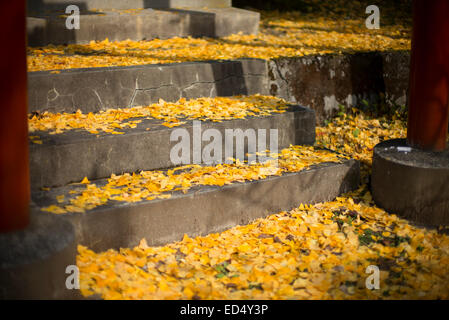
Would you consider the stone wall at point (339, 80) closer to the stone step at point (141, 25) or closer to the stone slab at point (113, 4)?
the stone step at point (141, 25)

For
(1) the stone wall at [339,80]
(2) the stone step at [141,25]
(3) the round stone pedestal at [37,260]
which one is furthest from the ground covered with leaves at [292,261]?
(2) the stone step at [141,25]

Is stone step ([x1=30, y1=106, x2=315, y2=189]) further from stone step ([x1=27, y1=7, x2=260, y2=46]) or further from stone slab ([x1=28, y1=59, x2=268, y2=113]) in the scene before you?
stone step ([x1=27, y1=7, x2=260, y2=46])

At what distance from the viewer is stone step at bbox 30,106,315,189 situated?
3920 mm

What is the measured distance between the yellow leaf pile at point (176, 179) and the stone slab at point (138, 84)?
107cm

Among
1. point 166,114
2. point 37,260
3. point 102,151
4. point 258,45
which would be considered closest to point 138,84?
point 166,114

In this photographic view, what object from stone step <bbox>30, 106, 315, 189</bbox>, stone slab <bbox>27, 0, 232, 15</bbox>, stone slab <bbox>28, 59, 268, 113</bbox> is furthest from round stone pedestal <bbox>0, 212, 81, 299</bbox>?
stone slab <bbox>27, 0, 232, 15</bbox>

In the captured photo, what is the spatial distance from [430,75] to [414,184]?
3.02 ft

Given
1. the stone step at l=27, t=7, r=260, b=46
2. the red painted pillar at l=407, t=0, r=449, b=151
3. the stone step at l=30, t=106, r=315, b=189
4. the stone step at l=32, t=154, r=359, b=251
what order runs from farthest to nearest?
the stone step at l=27, t=7, r=260, b=46
the red painted pillar at l=407, t=0, r=449, b=151
the stone step at l=30, t=106, r=315, b=189
the stone step at l=32, t=154, r=359, b=251

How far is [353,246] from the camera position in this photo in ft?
13.1

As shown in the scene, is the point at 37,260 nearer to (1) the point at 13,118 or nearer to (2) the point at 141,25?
(1) the point at 13,118

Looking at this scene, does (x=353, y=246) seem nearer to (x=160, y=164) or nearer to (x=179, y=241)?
(x=179, y=241)

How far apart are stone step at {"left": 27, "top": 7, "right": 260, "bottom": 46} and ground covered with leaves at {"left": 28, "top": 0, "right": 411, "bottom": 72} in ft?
0.40

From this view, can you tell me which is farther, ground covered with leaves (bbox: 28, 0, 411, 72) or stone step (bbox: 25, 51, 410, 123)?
ground covered with leaves (bbox: 28, 0, 411, 72)
